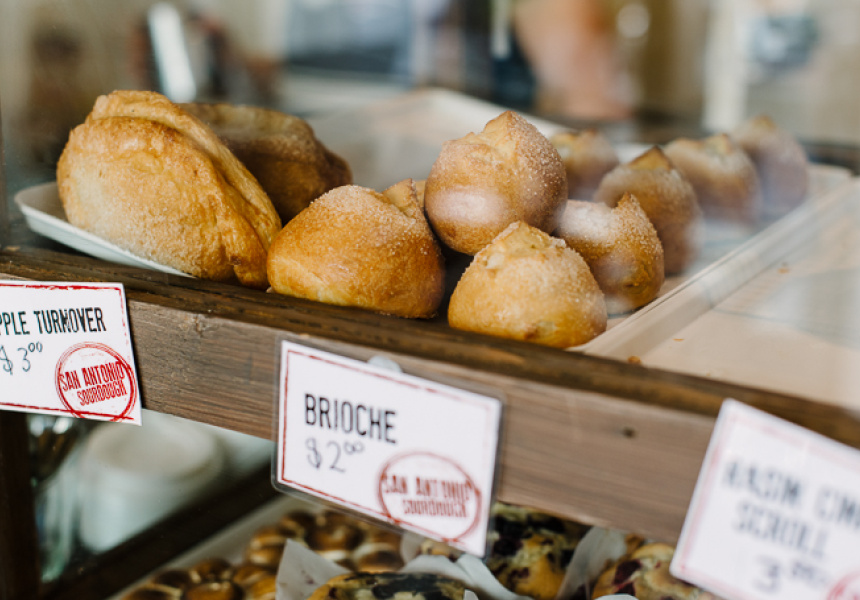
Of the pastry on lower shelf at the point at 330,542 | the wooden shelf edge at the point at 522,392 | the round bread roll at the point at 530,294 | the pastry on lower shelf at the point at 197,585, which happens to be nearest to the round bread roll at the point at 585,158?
the round bread roll at the point at 530,294

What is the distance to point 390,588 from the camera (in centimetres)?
83

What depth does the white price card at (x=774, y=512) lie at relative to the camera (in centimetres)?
42

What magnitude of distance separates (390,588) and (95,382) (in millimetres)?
412

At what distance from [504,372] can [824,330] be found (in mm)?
353

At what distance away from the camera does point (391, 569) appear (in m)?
0.99

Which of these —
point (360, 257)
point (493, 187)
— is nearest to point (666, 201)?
A: point (493, 187)

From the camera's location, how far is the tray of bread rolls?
1.92 feet

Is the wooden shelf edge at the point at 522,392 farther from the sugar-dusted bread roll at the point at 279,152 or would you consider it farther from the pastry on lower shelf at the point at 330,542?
the pastry on lower shelf at the point at 330,542

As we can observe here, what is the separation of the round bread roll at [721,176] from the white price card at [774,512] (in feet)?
1.89

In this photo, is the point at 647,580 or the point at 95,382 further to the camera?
the point at 647,580

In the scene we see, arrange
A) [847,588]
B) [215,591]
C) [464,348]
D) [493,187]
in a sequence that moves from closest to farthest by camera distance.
Result: [847,588]
[464,348]
[493,187]
[215,591]

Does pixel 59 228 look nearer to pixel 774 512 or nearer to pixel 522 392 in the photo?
pixel 522 392

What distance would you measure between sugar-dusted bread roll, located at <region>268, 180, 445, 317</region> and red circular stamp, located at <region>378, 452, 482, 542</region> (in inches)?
5.8

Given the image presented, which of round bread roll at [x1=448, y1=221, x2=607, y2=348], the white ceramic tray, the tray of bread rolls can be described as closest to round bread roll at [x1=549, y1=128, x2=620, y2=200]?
the tray of bread rolls
